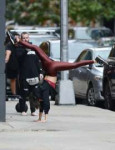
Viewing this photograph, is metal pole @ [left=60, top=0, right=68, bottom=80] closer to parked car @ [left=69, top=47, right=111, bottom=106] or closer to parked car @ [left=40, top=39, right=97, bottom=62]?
parked car @ [left=69, top=47, right=111, bottom=106]

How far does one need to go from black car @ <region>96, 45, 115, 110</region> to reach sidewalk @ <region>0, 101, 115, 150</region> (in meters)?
1.07

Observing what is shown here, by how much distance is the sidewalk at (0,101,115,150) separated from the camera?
11656 mm

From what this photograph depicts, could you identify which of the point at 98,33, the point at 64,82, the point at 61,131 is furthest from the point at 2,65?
the point at 98,33

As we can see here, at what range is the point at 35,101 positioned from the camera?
49.5 ft

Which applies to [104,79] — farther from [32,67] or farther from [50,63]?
[50,63]

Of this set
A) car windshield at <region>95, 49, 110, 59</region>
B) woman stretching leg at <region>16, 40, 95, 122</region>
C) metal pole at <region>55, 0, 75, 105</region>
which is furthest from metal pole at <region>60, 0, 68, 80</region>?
woman stretching leg at <region>16, 40, 95, 122</region>

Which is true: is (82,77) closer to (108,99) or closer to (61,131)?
(108,99)

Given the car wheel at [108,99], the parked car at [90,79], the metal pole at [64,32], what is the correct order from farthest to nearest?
the parked car at [90,79] → the metal pole at [64,32] → the car wheel at [108,99]

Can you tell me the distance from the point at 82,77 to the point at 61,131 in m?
7.44

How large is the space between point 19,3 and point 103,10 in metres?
12.7

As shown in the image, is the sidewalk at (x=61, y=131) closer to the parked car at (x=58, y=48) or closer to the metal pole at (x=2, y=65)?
the metal pole at (x=2, y=65)

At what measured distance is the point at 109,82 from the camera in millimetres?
18266

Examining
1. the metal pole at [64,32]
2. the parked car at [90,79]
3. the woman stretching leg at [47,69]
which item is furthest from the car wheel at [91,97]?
the woman stretching leg at [47,69]

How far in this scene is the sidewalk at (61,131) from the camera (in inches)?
Answer: 459
